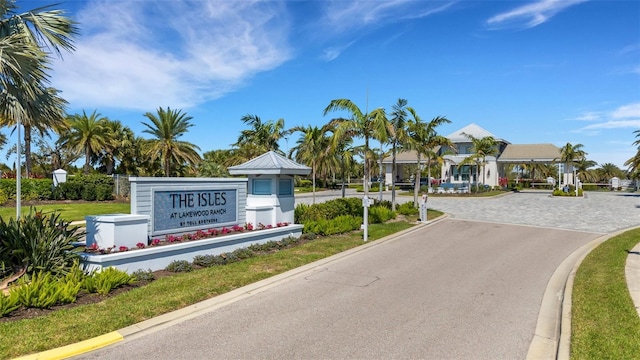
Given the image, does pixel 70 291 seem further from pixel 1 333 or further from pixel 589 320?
pixel 589 320

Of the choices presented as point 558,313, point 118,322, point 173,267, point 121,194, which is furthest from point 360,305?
point 121,194

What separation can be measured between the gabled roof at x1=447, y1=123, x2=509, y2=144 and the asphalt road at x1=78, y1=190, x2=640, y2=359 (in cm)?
4070

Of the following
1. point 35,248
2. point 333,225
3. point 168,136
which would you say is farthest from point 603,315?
point 168,136

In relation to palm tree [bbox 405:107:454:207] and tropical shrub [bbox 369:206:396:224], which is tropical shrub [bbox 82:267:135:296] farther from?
palm tree [bbox 405:107:454:207]

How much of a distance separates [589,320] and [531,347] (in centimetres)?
138

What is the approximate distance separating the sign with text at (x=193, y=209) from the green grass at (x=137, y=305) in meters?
1.85

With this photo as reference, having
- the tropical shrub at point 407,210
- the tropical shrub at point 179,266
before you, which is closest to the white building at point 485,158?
the tropical shrub at point 407,210

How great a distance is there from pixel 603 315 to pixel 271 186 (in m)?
9.65

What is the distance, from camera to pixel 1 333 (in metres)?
5.24

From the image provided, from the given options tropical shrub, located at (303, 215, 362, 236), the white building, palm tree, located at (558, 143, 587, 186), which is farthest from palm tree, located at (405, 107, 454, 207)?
palm tree, located at (558, 143, 587, 186)

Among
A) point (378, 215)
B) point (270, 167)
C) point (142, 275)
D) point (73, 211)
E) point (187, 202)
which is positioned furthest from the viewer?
point (73, 211)

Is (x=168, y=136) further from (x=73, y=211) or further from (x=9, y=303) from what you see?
(x=9, y=303)

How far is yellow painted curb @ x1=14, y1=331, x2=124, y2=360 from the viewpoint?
4789 millimetres

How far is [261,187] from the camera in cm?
1356
